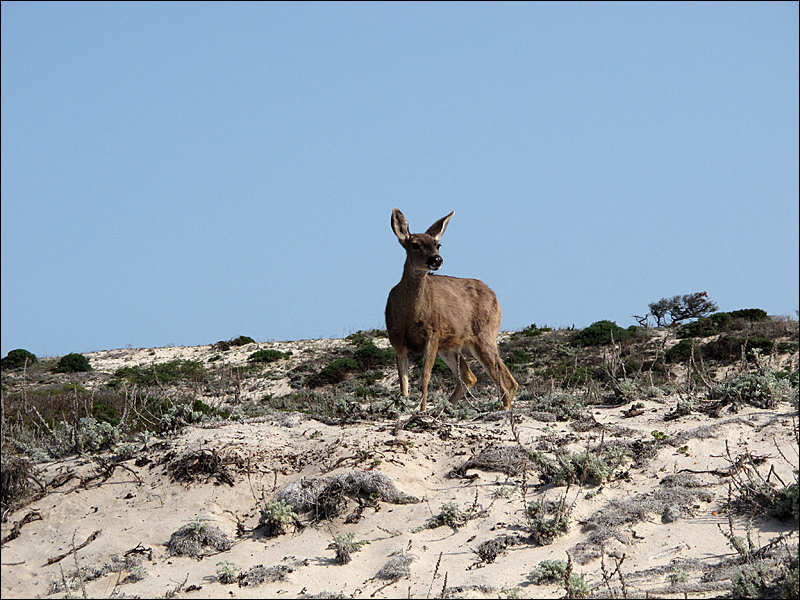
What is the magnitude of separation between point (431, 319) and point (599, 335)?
14117mm

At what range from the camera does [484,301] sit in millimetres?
12773

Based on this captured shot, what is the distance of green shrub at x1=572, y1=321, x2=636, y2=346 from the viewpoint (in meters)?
23.2

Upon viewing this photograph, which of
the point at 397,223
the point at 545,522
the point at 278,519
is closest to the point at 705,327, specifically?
the point at 397,223

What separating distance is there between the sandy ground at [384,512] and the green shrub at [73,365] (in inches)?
764

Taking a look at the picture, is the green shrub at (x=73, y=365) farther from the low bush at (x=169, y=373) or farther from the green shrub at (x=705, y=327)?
the green shrub at (x=705, y=327)

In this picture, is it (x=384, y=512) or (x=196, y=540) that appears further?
(x=384, y=512)

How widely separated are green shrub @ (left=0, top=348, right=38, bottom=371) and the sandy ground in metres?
21.2

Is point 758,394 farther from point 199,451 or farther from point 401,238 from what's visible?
point 199,451

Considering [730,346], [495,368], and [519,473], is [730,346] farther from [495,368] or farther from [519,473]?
[519,473]

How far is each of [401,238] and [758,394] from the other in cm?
514

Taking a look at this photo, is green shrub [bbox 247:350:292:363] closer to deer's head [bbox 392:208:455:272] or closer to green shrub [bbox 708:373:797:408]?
deer's head [bbox 392:208:455:272]

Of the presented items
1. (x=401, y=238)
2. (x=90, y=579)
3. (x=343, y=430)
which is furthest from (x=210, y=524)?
(x=401, y=238)

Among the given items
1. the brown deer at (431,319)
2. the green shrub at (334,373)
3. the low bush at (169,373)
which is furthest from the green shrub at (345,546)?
the green shrub at (334,373)

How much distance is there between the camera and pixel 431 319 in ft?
36.2
